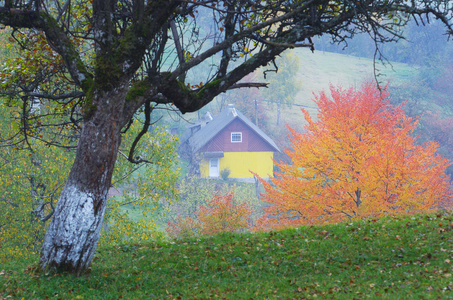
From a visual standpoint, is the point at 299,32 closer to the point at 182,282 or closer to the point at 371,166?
the point at 182,282

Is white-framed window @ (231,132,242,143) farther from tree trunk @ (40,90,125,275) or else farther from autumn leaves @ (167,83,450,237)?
tree trunk @ (40,90,125,275)

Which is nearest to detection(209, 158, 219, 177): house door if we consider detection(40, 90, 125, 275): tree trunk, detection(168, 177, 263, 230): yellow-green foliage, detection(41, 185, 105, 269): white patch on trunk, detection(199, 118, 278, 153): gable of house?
detection(199, 118, 278, 153): gable of house

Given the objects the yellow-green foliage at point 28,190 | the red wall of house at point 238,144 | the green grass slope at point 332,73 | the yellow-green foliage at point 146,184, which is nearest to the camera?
the yellow-green foliage at point 28,190

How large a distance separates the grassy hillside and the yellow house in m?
42.9

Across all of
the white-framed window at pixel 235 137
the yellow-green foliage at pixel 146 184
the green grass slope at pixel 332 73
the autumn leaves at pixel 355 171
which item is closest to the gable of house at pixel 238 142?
the white-framed window at pixel 235 137

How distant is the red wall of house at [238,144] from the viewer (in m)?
54.5

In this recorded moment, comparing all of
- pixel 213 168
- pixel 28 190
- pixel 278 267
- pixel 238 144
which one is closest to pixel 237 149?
pixel 238 144

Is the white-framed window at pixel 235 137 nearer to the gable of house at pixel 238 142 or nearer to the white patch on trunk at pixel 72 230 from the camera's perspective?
the gable of house at pixel 238 142

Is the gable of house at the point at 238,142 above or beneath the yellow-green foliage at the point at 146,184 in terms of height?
above

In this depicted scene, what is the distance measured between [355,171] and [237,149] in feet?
114

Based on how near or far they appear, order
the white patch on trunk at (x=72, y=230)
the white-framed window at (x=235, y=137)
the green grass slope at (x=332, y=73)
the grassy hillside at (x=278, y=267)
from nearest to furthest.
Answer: the grassy hillside at (x=278, y=267), the white patch on trunk at (x=72, y=230), the white-framed window at (x=235, y=137), the green grass slope at (x=332, y=73)

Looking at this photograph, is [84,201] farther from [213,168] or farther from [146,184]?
[213,168]

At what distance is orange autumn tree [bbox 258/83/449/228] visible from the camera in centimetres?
1857

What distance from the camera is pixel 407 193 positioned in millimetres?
18062
